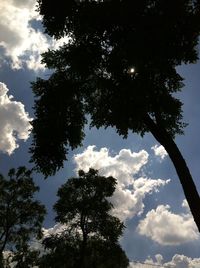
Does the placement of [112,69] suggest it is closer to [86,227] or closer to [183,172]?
[183,172]

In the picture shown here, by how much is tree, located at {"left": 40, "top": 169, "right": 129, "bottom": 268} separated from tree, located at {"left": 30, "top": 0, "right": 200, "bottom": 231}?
71.4 feet

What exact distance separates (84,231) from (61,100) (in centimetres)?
2457

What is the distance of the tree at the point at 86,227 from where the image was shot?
41375 millimetres

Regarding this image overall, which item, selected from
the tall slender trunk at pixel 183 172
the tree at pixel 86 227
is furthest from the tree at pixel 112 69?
the tree at pixel 86 227

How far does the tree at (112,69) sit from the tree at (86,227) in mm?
21771

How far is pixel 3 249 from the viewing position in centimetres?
4438

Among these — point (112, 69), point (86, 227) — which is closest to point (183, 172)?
point (112, 69)

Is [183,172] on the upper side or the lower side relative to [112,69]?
lower

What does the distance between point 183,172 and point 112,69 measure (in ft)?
20.1

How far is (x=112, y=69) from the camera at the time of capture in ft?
59.0

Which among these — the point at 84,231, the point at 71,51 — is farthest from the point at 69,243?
the point at 71,51

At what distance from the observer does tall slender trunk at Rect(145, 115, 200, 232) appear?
1330cm

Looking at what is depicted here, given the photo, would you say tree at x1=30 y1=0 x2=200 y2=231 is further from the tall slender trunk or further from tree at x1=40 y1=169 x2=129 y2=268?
tree at x1=40 y1=169 x2=129 y2=268

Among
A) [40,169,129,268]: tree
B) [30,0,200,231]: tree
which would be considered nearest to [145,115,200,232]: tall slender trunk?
[30,0,200,231]: tree
